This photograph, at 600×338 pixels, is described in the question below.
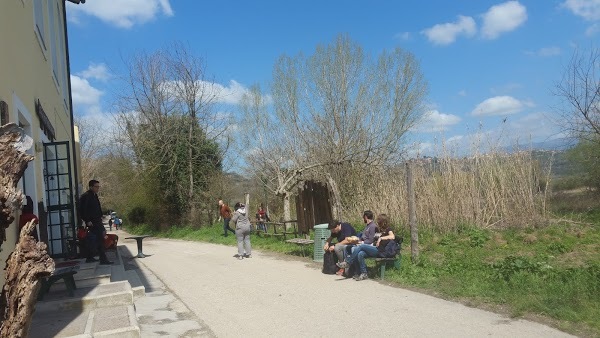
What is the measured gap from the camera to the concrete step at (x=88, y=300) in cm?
688

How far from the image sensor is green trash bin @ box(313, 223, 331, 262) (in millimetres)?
11750

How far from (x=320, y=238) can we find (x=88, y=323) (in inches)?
256

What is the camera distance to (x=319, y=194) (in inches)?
533

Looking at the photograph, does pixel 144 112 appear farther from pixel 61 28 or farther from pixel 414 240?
pixel 414 240

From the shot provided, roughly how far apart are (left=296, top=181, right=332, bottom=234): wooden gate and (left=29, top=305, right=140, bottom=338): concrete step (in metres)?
7.18

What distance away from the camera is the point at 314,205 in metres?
13.7

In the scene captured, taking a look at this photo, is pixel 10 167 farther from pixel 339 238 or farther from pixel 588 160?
pixel 588 160

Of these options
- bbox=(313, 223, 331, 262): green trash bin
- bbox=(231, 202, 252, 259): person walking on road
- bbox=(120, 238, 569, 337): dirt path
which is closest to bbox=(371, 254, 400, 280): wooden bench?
bbox=(120, 238, 569, 337): dirt path

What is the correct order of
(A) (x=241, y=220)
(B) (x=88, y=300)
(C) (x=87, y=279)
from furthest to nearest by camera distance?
(A) (x=241, y=220) → (C) (x=87, y=279) → (B) (x=88, y=300)

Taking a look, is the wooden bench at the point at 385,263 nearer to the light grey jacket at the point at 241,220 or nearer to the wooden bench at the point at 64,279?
the wooden bench at the point at 64,279

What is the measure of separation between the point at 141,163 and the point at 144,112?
119 inches

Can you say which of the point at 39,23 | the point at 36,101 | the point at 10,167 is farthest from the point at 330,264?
the point at 10,167

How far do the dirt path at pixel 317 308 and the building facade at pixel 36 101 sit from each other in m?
2.58

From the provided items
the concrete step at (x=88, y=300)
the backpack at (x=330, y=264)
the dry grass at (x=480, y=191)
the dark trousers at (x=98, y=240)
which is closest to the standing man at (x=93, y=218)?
the dark trousers at (x=98, y=240)
